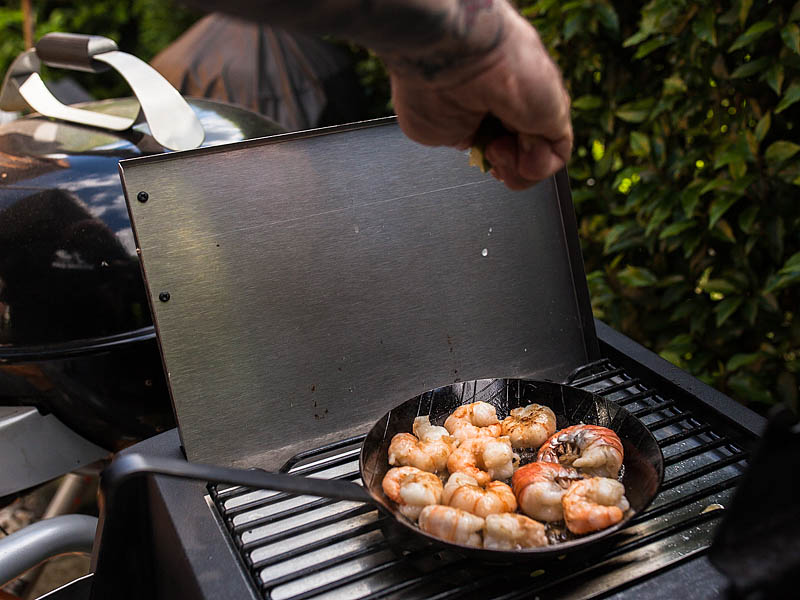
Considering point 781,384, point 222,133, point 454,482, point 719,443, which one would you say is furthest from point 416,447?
point 781,384

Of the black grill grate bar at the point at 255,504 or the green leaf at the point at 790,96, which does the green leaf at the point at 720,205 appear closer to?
the green leaf at the point at 790,96

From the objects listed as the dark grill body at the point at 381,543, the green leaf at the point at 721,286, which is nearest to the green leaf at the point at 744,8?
the green leaf at the point at 721,286

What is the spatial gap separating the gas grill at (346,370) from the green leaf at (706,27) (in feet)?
2.56

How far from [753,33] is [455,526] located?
1708 mm

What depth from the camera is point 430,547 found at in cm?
131

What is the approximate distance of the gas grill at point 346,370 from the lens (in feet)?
4.17

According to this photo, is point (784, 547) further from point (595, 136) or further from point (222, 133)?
point (595, 136)

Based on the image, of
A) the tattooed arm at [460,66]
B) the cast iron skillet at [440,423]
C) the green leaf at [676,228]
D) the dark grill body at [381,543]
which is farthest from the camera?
the green leaf at [676,228]

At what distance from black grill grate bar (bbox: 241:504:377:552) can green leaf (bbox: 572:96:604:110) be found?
197cm

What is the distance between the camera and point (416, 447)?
1.42 m

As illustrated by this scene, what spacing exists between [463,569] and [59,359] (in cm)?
118

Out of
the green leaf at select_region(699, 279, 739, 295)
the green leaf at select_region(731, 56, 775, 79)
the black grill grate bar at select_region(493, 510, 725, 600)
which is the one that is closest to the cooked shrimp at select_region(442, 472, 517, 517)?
the black grill grate bar at select_region(493, 510, 725, 600)

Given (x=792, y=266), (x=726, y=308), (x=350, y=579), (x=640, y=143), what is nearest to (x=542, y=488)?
(x=350, y=579)

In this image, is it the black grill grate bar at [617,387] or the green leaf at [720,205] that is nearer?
the black grill grate bar at [617,387]
